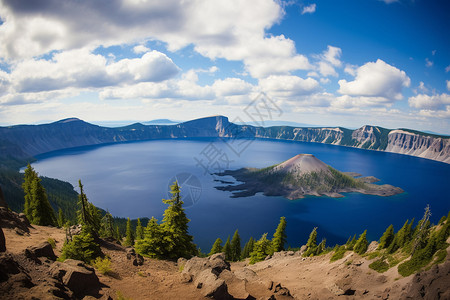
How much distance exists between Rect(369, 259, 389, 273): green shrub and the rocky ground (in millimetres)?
653

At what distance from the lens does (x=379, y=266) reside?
91.1 ft

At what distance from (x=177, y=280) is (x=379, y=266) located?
26950mm

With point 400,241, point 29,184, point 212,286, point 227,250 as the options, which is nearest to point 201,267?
point 212,286

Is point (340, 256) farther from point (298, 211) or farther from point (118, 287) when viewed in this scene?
point (298, 211)

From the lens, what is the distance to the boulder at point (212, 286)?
15953mm

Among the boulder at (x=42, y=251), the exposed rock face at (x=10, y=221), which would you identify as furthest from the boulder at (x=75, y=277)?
the exposed rock face at (x=10, y=221)

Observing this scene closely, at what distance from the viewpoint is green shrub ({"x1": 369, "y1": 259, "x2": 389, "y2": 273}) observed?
27033 mm

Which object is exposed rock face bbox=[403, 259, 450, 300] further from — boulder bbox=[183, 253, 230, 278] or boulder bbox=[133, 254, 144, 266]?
boulder bbox=[133, 254, 144, 266]

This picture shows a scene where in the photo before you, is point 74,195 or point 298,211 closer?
point 298,211

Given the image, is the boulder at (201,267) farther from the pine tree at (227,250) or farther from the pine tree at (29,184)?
the pine tree at (227,250)

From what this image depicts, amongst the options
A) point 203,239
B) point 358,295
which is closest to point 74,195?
point 203,239

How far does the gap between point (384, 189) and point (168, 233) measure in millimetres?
184536

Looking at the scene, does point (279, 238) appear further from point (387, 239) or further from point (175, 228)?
point (175, 228)

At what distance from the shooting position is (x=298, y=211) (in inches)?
4788
